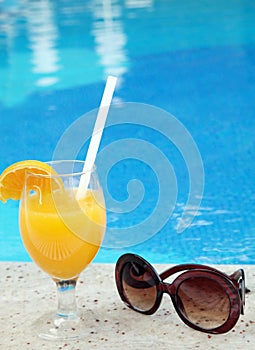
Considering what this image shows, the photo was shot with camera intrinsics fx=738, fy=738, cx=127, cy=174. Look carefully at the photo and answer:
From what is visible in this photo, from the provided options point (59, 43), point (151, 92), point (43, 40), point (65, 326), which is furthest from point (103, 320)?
point (43, 40)

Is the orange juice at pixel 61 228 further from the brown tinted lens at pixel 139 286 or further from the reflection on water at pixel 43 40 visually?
the reflection on water at pixel 43 40

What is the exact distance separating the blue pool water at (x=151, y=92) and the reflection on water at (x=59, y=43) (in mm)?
13

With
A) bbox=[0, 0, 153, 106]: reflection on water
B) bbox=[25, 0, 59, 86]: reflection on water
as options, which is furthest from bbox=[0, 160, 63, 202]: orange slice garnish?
bbox=[25, 0, 59, 86]: reflection on water

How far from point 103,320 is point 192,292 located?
20cm

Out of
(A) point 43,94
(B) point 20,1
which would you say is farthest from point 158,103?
(B) point 20,1

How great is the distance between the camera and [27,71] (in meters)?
6.34

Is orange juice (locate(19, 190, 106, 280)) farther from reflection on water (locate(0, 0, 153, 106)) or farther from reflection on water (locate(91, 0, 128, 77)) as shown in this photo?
reflection on water (locate(91, 0, 128, 77))

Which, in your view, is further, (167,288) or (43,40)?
(43,40)

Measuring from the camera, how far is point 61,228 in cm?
139

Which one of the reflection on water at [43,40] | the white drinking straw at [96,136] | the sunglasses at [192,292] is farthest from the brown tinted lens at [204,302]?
the reflection on water at [43,40]

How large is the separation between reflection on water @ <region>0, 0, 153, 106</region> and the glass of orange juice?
14.1 feet

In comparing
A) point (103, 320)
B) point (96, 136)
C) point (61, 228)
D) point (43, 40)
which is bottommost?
point (43, 40)

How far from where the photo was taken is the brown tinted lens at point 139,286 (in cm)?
145

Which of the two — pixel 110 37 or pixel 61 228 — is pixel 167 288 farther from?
pixel 110 37
